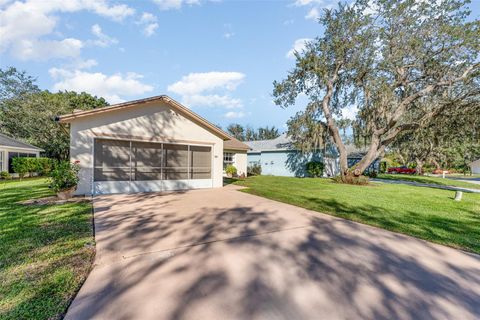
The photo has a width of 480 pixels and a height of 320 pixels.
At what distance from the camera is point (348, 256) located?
12.5 feet

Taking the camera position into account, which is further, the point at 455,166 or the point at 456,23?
the point at 455,166

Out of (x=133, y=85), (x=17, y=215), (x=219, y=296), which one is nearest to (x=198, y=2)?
(x=17, y=215)

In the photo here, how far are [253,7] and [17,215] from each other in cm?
1276

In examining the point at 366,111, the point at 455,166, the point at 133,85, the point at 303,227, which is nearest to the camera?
the point at 303,227

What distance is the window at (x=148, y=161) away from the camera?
33.6ft

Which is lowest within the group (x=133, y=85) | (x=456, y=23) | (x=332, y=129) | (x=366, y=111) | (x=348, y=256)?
(x=348, y=256)

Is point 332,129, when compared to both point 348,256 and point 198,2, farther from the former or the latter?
point 348,256

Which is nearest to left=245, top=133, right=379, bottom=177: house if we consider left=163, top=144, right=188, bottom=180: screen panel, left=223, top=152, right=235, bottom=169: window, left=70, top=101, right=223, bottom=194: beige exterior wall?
left=223, top=152, right=235, bottom=169: window

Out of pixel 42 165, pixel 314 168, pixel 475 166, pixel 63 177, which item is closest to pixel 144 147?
pixel 63 177

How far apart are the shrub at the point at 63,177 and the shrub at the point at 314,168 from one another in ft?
56.9

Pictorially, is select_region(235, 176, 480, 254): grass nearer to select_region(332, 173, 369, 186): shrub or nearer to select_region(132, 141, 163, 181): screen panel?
select_region(132, 141, 163, 181): screen panel

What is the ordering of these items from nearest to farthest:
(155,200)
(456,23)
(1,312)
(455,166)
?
1. (1,312)
2. (155,200)
3. (456,23)
4. (455,166)

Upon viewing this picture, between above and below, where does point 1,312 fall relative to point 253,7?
below

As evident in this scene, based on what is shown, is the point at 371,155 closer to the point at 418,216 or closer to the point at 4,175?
the point at 418,216
